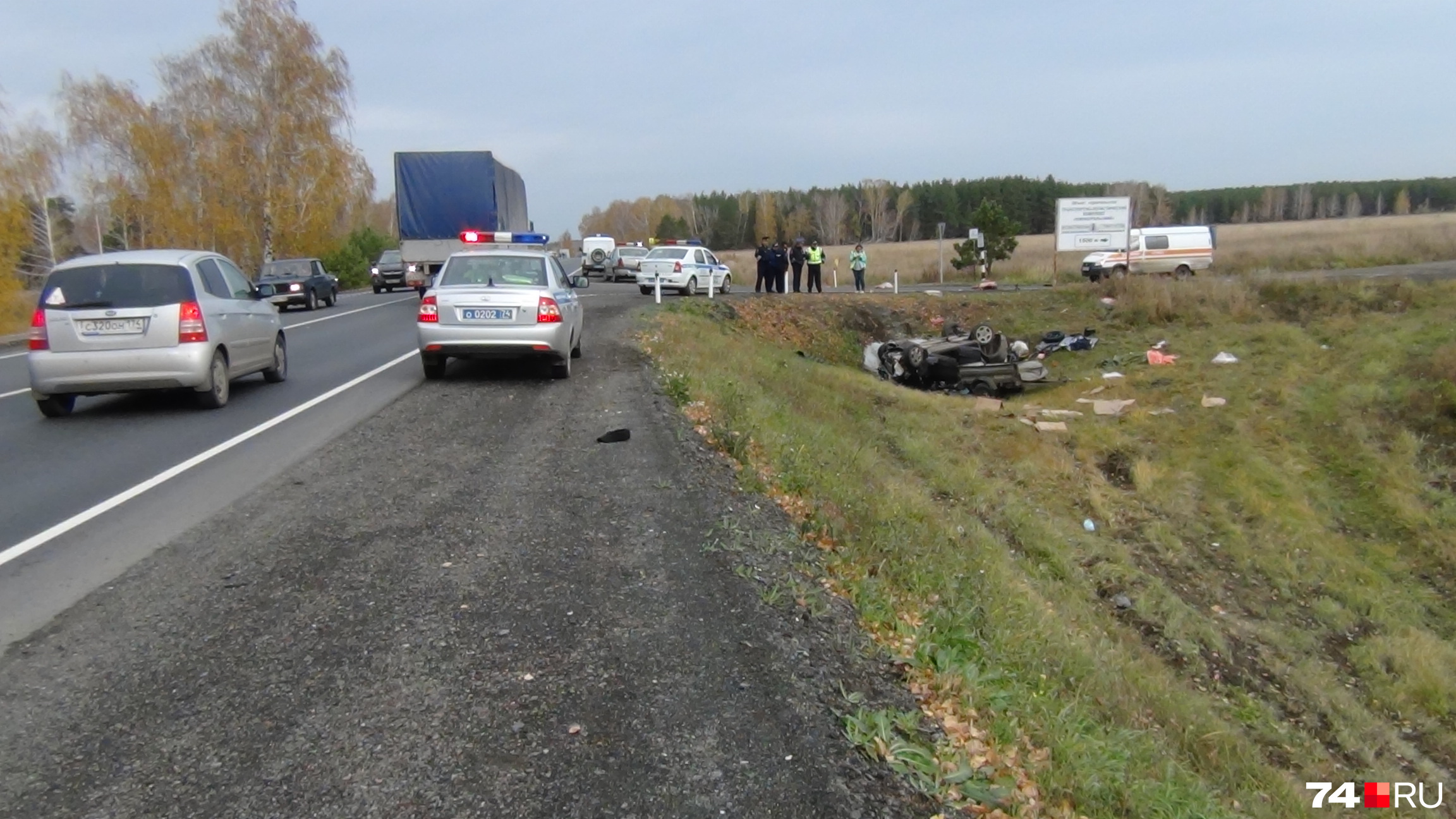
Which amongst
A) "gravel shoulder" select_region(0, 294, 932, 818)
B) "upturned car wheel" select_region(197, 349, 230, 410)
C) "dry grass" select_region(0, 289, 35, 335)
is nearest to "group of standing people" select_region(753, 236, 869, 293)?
"upturned car wheel" select_region(197, 349, 230, 410)

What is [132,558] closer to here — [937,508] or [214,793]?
[214,793]

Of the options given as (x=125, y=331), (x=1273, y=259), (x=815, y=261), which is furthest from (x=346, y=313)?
(x=1273, y=259)

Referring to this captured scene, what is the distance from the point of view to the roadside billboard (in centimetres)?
3206

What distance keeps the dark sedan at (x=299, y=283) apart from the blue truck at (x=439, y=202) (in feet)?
12.7

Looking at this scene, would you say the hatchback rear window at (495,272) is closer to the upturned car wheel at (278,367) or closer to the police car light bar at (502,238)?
the upturned car wheel at (278,367)

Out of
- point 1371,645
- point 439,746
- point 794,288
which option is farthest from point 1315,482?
point 794,288

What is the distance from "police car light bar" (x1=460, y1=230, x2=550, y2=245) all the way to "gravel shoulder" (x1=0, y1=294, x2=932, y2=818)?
1653cm

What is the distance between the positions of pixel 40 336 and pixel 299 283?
19814 mm

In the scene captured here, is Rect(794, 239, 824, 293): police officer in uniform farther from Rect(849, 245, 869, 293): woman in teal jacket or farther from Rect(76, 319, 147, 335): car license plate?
Rect(76, 319, 147, 335): car license plate

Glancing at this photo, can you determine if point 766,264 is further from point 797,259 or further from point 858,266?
point 858,266

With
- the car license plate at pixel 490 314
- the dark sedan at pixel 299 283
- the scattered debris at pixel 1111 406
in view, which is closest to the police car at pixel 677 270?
the dark sedan at pixel 299 283

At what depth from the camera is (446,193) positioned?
26.5 metres

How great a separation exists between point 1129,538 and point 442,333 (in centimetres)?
924

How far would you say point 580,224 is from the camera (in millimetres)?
193375
